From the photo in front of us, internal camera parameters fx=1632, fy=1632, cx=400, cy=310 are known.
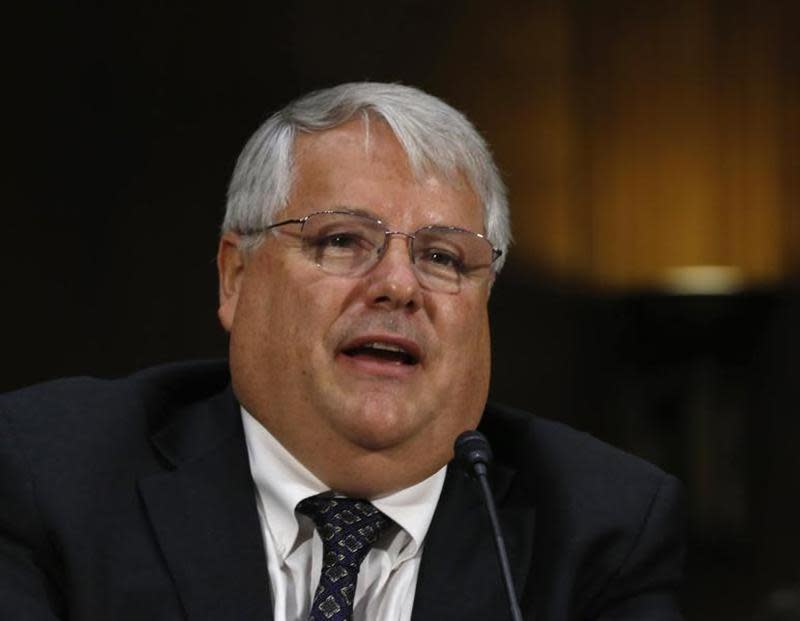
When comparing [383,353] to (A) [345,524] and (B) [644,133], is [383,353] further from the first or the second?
(B) [644,133]

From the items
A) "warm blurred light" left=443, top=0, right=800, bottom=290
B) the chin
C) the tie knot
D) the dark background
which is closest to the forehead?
the chin

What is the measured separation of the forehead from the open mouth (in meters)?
0.17

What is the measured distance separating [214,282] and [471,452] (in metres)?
1.93

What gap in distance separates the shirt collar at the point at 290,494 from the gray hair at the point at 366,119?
1.00 feet

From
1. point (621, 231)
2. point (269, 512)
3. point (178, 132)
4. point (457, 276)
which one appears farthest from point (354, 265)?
point (621, 231)

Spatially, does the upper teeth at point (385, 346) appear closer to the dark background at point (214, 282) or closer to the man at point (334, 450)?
the man at point (334, 450)

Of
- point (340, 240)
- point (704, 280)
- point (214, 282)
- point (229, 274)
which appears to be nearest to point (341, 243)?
point (340, 240)

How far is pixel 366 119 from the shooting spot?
7.66 feet

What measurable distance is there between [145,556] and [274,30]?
6.57 feet

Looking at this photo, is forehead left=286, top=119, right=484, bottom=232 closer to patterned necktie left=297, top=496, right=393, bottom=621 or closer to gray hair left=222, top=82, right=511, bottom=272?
gray hair left=222, top=82, right=511, bottom=272

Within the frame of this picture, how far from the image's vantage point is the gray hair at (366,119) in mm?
2328

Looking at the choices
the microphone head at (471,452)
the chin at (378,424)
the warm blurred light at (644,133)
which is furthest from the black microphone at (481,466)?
the warm blurred light at (644,133)

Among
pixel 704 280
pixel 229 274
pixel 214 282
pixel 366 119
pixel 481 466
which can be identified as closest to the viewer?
pixel 481 466

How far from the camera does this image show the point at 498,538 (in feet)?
6.45
